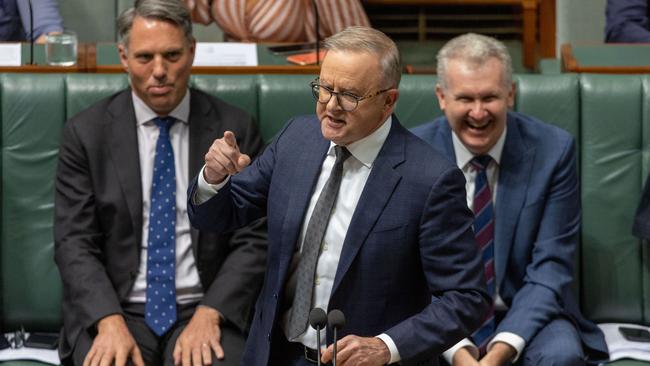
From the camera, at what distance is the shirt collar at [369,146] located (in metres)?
2.07

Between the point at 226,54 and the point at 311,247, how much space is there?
46.0 inches

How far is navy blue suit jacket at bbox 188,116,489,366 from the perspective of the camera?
6.55 ft

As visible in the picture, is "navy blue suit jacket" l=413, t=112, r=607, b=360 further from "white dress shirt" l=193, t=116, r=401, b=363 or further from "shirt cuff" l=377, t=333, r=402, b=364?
"shirt cuff" l=377, t=333, r=402, b=364

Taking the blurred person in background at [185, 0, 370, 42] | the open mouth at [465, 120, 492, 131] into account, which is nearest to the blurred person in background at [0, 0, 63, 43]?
the blurred person in background at [185, 0, 370, 42]

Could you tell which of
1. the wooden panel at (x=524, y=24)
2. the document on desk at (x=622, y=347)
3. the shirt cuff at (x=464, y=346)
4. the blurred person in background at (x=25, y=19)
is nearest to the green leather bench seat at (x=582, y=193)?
the document on desk at (x=622, y=347)

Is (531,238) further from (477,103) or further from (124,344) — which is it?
(124,344)

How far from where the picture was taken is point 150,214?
265cm

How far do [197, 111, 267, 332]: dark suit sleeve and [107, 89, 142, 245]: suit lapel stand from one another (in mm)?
212

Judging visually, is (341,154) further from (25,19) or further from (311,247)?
A: (25,19)

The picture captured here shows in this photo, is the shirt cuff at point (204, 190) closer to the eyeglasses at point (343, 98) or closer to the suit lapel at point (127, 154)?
the eyeglasses at point (343, 98)


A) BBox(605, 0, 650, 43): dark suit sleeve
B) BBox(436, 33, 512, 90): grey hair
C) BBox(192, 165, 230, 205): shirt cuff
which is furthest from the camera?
BBox(605, 0, 650, 43): dark suit sleeve

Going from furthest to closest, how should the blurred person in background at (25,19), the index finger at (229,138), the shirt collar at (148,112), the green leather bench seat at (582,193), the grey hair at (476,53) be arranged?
1. the blurred person in background at (25,19)
2. the green leather bench seat at (582,193)
3. the shirt collar at (148,112)
4. the grey hair at (476,53)
5. the index finger at (229,138)

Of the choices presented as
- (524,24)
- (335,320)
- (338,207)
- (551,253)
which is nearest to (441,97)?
(551,253)

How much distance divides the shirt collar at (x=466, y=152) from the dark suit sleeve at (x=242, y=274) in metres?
0.47
